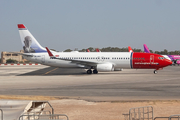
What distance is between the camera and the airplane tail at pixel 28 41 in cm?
4284

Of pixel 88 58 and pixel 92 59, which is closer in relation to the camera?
pixel 92 59

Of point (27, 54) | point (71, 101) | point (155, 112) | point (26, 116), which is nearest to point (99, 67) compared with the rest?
point (27, 54)

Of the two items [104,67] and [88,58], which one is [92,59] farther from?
[104,67]

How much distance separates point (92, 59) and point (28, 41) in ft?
36.8

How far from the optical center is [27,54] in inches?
1679

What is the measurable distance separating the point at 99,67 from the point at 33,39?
1266 centimetres

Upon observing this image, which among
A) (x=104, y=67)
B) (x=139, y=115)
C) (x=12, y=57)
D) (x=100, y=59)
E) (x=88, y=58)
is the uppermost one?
(x=88, y=58)

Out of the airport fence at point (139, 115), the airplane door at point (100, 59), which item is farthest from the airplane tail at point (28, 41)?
the airport fence at point (139, 115)

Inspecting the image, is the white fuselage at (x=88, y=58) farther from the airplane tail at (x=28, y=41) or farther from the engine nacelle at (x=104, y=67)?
the engine nacelle at (x=104, y=67)

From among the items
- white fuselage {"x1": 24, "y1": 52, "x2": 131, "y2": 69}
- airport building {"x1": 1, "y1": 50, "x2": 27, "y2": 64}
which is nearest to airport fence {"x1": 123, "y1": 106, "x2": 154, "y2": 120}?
white fuselage {"x1": 24, "y1": 52, "x2": 131, "y2": 69}

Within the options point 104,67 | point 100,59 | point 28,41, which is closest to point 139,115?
point 104,67

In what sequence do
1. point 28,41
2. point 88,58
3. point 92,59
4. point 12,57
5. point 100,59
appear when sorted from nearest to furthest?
point 100,59 → point 92,59 → point 88,58 → point 28,41 → point 12,57

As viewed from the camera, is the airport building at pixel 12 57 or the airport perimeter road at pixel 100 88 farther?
the airport building at pixel 12 57

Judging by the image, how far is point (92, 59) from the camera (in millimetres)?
41906
